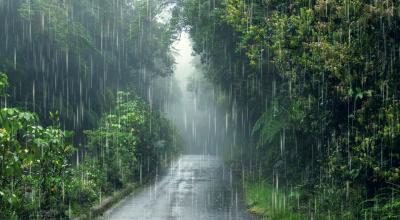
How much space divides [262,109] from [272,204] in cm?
1158

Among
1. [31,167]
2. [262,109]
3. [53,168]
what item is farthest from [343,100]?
[262,109]

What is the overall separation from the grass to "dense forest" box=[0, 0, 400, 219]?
0.06 m

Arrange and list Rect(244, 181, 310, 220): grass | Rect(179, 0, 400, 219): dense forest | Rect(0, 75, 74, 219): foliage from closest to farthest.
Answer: Rect(0, 75, 74, 219): foliage → Rect(179, 0, 400, 219): dense forest → Rect(244, 181, 310, 220): grass

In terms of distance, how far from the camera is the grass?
10502mm

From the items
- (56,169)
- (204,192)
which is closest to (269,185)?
(204,192)

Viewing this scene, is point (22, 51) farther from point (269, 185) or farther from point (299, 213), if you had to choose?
point (299, 213)

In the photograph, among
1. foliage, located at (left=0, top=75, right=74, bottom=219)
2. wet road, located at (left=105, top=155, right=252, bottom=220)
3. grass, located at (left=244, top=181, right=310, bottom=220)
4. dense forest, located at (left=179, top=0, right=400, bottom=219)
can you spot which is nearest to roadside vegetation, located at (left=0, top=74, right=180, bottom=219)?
foliage, located at (left=0, top=75, right=74, bottom=219)

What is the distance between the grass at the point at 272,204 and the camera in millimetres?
10502

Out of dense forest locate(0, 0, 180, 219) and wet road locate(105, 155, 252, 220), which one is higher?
dense forest locate(0, 0, 180, 219)

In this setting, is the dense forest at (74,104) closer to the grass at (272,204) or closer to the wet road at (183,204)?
the wet road at (183,204)

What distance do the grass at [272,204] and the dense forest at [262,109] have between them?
0.20ft

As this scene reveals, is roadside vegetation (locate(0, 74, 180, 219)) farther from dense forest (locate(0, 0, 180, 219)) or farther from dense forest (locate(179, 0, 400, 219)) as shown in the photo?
dense forest (locate(179, 0, 400, 219))

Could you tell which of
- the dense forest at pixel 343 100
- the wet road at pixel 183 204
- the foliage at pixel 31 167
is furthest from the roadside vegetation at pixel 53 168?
the dense forest at pixel 343 100

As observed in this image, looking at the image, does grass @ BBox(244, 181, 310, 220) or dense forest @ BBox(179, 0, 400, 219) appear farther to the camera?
grass @ BBox(244, 181, 310, 220)
